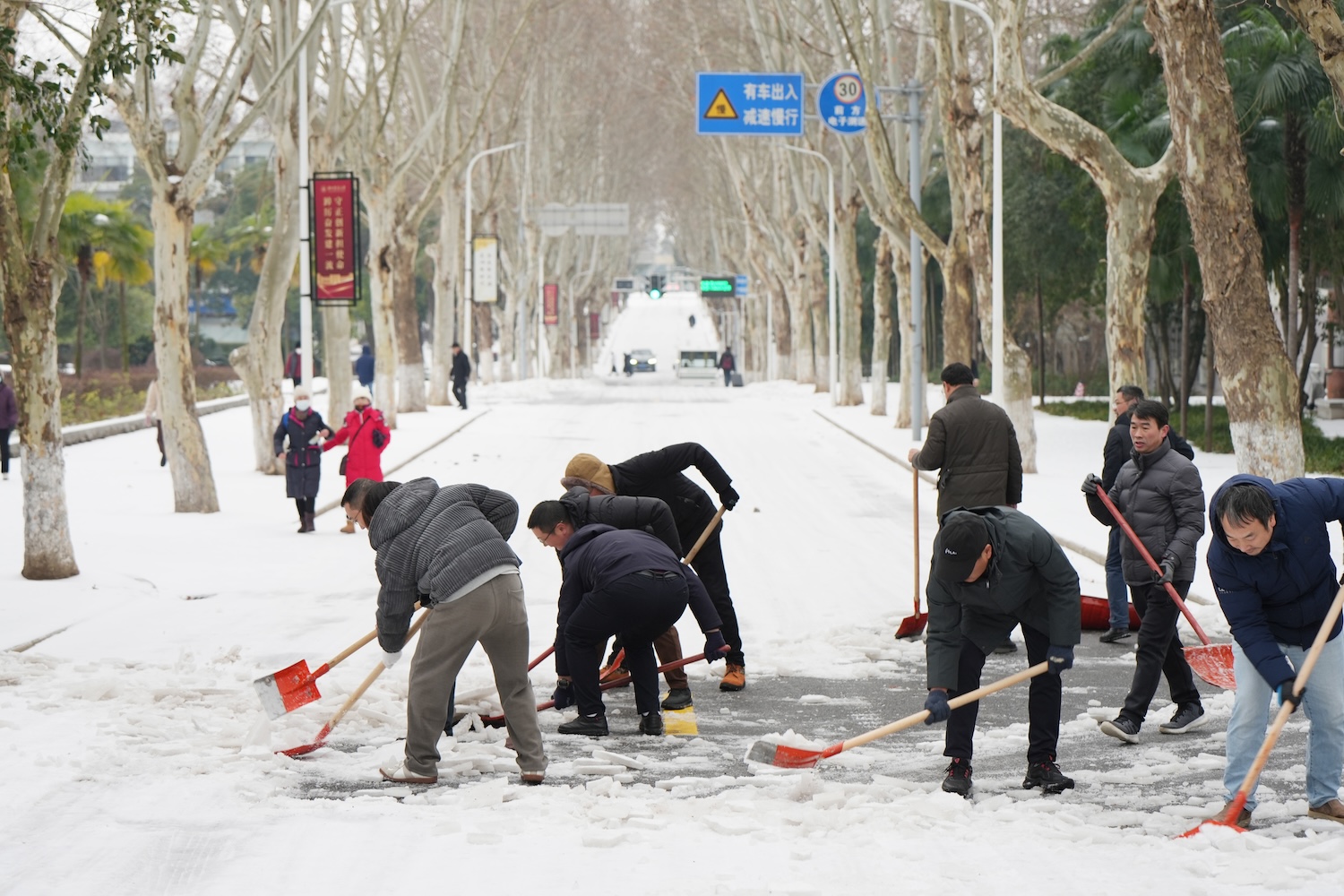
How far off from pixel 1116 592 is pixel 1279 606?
4369mm

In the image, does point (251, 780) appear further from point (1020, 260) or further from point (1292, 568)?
point (1020, 260)

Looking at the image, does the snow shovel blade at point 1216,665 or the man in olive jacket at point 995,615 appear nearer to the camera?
the man in olive jacket at point 995,615

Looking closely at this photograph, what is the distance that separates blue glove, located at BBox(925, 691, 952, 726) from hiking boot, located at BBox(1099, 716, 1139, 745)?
1.55m

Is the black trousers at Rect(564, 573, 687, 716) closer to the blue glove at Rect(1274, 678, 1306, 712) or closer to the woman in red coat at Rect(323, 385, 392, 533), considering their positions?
the blue glove at Rect(1274, 678, 1306, 712)

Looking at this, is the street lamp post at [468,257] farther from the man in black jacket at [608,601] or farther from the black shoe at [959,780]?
the black shoe at [959,780]

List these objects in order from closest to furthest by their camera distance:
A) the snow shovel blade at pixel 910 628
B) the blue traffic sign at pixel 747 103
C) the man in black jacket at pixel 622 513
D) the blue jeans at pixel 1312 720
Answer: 1. the blue jeans at pixel 1312 720
2. the man in black jacket at pixel 622 513
3. the snow shovel blade at pixel 910 628
4. the blue traffic sign at pixel 747 103

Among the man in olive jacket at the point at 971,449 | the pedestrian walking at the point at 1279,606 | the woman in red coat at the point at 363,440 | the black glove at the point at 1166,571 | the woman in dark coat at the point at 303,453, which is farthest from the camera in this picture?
the woman in dark coat at the point at 303,453

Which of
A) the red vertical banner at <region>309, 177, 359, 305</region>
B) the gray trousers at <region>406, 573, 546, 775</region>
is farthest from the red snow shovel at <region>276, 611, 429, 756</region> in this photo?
the red vertical banner at <region>309, 177, 359, 305</region>

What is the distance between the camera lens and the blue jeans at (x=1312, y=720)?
6.44 m

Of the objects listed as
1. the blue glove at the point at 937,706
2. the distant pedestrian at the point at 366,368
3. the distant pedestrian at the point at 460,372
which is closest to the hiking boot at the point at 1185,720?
the blue glove at the point at 937,706

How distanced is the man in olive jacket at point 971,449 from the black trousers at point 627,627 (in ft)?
9.52

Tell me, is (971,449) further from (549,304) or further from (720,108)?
(549,304)

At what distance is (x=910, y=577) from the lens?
44.8 ft

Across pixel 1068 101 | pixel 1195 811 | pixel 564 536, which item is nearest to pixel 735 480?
pixel 1068 101
